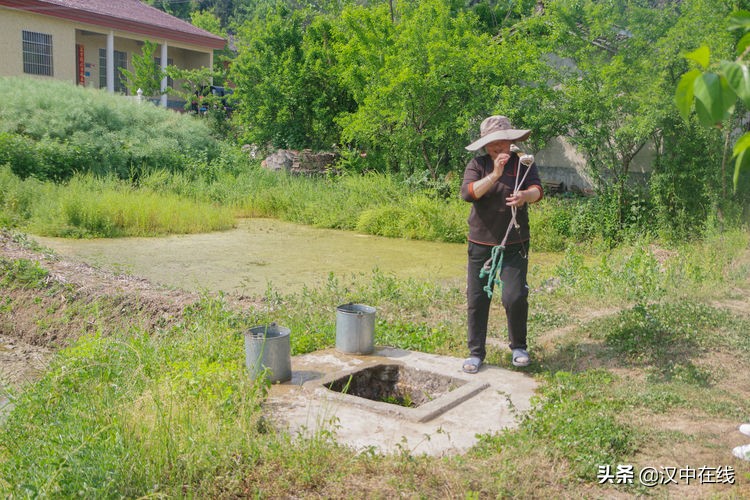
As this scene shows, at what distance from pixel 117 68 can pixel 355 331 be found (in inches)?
936

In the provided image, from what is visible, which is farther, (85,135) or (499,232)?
(85,135)

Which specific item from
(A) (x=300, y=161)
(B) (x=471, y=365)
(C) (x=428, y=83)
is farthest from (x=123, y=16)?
(B) (x=471, y=365)

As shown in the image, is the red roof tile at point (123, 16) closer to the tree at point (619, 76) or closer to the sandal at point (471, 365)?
the tree at point (619, 76)

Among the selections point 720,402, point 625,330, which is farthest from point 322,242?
point 720,402

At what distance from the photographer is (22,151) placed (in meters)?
14.2

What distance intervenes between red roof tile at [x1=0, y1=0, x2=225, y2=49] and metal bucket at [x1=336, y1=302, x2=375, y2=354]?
1995cm

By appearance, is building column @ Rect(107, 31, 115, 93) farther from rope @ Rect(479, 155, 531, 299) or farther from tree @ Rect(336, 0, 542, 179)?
rope @ Rect(479, 155, 531, 299)

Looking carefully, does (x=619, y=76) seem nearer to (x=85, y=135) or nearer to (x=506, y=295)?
(x=506, y=295)

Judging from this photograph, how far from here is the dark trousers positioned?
5191 millimetres

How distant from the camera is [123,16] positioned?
78.7 feet

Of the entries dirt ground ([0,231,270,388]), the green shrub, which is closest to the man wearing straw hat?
dirt ground ([0,231,270,388])

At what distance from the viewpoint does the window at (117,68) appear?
86.1ft

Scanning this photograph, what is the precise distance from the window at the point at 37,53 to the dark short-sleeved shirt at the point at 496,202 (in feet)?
69.5

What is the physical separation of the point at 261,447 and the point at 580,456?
157cm
